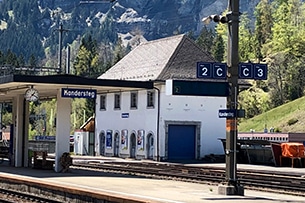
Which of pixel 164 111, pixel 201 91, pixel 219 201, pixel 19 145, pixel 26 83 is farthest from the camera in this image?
pixel 164 111

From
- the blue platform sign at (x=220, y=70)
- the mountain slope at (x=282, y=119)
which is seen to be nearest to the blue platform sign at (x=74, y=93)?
A: the blue platform sign at (x=220, y=70)

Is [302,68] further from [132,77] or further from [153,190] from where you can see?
[153,190]

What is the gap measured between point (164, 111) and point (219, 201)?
28270 mm

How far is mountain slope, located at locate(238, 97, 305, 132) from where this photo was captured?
75.8m

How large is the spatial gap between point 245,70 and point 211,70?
0.99 metres

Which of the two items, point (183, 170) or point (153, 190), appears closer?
point (153, 190)

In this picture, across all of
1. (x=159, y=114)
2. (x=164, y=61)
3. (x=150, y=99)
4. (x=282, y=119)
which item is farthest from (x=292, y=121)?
(x=159, y=114)

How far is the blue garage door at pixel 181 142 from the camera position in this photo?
45.2m

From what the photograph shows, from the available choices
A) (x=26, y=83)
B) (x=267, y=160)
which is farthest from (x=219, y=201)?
(x=267, y=160)

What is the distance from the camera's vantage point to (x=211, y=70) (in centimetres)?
1877

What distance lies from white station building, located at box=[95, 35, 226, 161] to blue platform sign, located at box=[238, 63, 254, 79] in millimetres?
23354

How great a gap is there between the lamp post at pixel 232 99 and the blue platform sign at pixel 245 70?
0.32 m

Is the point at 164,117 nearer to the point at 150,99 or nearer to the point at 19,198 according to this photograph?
the point at 150,99

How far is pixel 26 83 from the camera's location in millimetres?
26062
